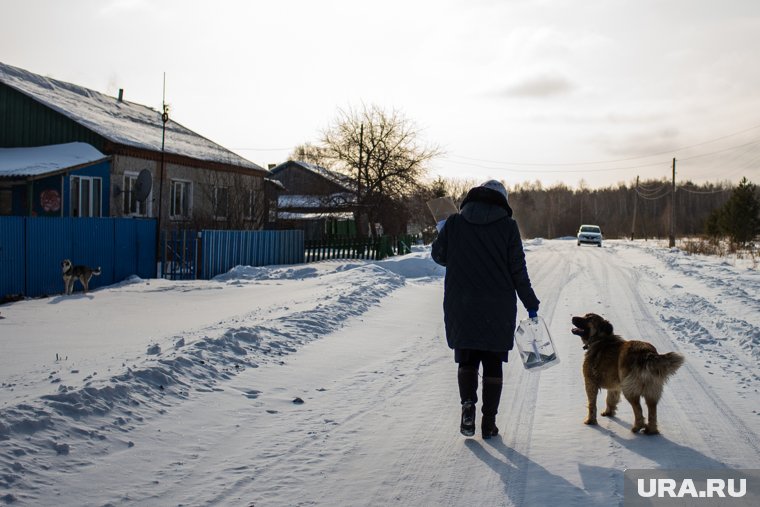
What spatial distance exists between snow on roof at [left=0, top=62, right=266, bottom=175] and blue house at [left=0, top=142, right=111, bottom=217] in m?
1.25

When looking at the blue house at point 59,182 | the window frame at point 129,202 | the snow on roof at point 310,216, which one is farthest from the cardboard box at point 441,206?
→ the snow on roof at point 310,216

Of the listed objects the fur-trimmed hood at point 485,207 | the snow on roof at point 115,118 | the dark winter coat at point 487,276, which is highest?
the snow on roof at point 115,118

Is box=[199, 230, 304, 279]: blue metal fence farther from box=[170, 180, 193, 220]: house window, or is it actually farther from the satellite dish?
box=[170, 180, 193, 220]: house window

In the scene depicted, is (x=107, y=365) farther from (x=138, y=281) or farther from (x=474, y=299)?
(x=138, y=281)

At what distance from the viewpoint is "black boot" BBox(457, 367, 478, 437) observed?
4.95m

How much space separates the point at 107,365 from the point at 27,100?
70.9 feet

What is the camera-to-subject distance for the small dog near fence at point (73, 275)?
14609 mm

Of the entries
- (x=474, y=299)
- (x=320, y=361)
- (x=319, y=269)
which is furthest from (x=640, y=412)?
(x=319, y=269)

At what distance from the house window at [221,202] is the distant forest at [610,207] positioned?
7775 centimetres

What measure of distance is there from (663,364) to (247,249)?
1786cm

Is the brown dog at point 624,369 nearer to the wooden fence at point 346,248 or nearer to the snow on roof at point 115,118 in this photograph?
the wooden fence at point 346,248

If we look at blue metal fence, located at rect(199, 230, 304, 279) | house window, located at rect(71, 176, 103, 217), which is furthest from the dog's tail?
house window, located at rect(71, 176, 103, 217)

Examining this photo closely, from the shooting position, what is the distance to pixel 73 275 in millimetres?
14734

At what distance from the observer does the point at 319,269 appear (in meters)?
20.3
